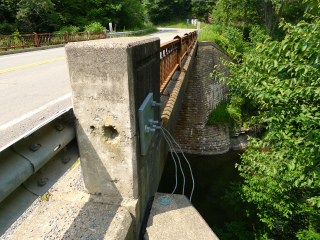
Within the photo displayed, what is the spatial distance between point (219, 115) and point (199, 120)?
1.66 meters

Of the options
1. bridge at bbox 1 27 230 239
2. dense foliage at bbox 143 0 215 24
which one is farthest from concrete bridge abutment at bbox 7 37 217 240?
dense foliage at bbox 143 0 215 24

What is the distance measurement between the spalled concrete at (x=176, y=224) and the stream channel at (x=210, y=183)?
24.4ft

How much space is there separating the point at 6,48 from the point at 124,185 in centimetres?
1493

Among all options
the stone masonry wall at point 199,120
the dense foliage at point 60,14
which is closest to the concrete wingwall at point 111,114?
the stone masonry wall at point 199,120

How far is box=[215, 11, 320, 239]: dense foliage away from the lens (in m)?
3.11

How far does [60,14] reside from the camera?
79.0 ft

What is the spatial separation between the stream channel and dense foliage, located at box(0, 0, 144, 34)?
18.3m

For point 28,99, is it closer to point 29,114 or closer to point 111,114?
point 29,114

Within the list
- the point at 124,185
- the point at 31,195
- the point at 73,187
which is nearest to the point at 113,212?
the point at 124,185

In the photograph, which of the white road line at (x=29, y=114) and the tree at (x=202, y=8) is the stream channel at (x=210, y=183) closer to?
the white road line at (x=29, y=114)

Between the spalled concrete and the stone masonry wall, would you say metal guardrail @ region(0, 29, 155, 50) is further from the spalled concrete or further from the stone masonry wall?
the spalled concrete

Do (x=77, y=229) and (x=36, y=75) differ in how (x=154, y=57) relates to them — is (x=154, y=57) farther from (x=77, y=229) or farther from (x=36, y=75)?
(x=36, y=75)

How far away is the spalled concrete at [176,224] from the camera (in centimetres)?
209

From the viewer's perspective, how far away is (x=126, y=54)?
5.40ft
